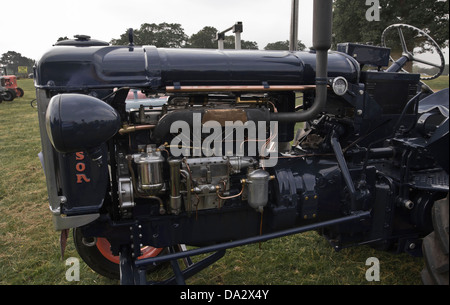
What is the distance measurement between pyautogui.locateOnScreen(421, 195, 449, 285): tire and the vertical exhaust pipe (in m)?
0.86

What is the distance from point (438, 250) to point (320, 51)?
124cm

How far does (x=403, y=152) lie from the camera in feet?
8.25

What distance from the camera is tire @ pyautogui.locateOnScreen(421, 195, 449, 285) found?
5.54 feet

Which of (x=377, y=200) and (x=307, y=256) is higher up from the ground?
(x=377, y=200)

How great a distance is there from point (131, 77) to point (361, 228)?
193 cm

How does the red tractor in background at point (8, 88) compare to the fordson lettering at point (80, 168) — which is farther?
the red tractor in background at point (8, 88)

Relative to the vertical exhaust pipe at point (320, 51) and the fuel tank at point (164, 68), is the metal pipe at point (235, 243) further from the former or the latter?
the fuel tank at point (164, 68)

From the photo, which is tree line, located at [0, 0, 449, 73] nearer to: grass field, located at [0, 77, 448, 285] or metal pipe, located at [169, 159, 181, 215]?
grass field, located at [0, 77, 448, 285]

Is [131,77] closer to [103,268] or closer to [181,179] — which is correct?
[181,179]

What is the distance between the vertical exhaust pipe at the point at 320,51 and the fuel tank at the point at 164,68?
0.19 m

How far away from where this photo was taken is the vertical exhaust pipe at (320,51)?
1.89 metres

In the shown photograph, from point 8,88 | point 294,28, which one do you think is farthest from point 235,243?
point 8,88

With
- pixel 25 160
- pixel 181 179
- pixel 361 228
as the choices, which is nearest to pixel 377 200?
pixel 361 228

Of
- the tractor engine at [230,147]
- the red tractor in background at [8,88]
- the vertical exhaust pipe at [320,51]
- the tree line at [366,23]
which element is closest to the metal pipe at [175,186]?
the tractor engine at [230,147]
